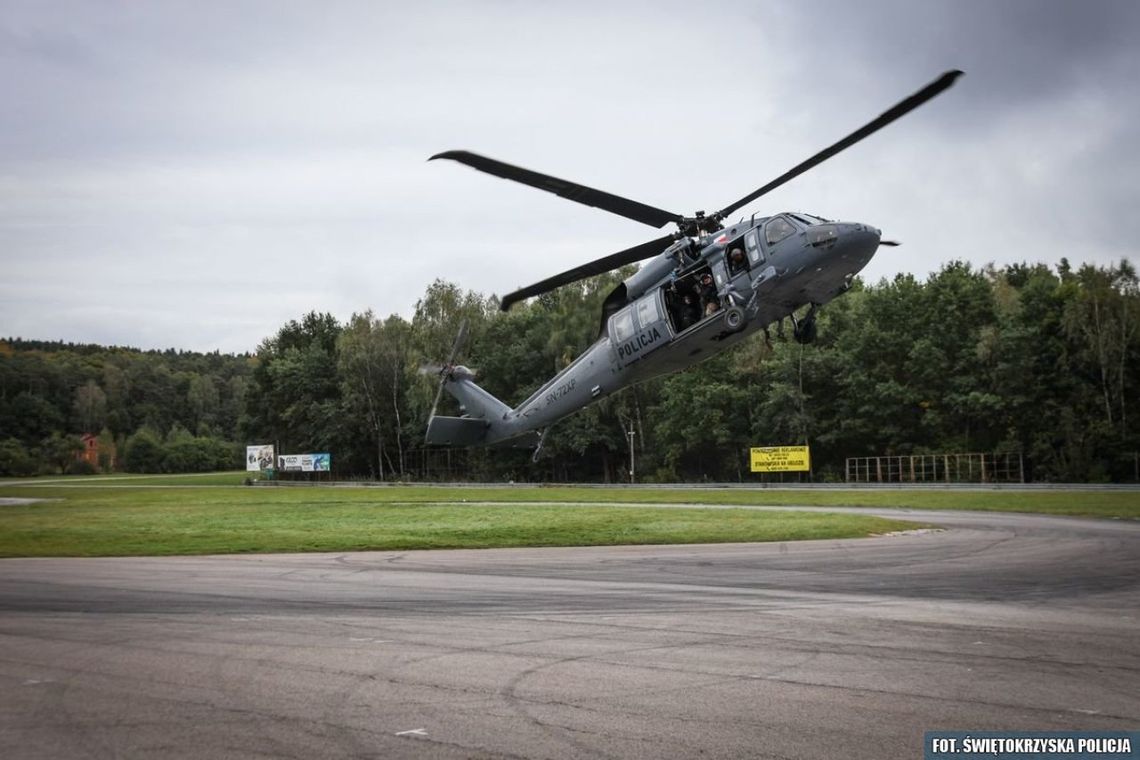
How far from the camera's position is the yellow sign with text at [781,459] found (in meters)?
69.4

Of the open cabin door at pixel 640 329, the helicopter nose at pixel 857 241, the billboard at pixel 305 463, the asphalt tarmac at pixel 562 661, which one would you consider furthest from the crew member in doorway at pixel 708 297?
the billboard at pixel 305 463

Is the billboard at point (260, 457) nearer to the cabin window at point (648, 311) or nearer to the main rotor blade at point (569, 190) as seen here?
the cabin window at point (648, 311)

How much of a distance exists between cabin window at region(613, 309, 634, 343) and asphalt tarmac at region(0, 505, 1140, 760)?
9094 millimetres

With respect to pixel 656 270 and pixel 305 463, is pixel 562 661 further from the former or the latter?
pixel 305 463

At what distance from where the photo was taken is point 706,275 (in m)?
23.4

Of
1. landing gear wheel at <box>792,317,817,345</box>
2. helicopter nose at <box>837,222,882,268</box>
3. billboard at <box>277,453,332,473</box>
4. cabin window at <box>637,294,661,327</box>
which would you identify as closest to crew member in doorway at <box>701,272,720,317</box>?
cabin window at <box>637,294,661,327</box>

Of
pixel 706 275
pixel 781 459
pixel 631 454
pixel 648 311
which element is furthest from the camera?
pixel 631 454

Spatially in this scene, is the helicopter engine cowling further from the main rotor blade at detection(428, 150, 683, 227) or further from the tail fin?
the tail fin

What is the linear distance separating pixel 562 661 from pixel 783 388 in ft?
222

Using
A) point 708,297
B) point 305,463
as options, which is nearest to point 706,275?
point 708,297

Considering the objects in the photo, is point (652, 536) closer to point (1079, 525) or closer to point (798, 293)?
point (798, 293)

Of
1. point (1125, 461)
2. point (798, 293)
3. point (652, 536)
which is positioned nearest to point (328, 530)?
point (652, 536)

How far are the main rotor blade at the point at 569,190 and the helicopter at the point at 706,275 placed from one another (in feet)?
0.07

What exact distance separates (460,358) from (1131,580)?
266ft
